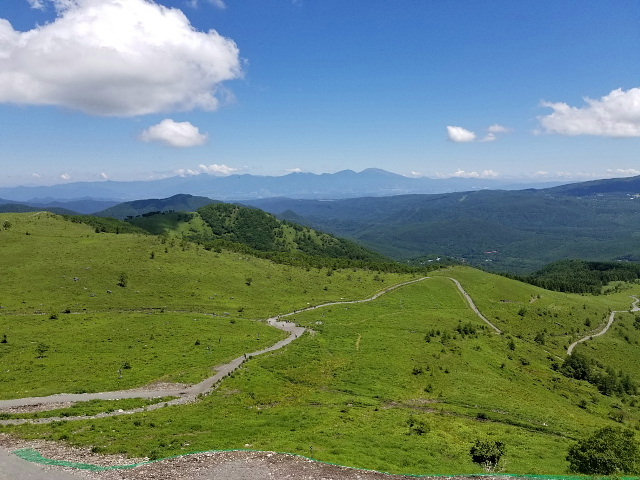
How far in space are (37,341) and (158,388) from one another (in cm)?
2948

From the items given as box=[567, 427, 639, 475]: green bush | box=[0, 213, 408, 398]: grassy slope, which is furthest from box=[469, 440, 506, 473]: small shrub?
box=[0, 213, 408, 398]: grassy slope

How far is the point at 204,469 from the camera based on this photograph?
2453 cm

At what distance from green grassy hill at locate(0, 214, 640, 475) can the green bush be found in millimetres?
1960

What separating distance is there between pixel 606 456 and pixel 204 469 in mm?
31828

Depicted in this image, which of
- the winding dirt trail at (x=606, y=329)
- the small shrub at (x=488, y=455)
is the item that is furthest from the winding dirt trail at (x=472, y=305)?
the small shrub at (x=488, y=455)

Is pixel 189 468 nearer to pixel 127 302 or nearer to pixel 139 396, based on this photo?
pixel 139 396

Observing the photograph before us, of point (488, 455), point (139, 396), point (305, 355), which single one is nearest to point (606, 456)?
point (488, 455)

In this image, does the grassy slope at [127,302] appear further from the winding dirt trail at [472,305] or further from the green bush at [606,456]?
the green bush at [606,456]

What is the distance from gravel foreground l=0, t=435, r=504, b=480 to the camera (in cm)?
2361

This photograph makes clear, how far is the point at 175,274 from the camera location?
110 m

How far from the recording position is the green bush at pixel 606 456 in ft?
97.4

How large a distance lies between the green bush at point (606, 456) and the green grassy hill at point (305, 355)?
196 centimetres

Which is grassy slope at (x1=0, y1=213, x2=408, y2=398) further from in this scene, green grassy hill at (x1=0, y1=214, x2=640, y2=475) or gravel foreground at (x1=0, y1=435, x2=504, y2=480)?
gravel foreground at (x1=0, y1=435, x2=504, y2=480)

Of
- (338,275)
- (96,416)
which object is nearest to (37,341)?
(96,416)
